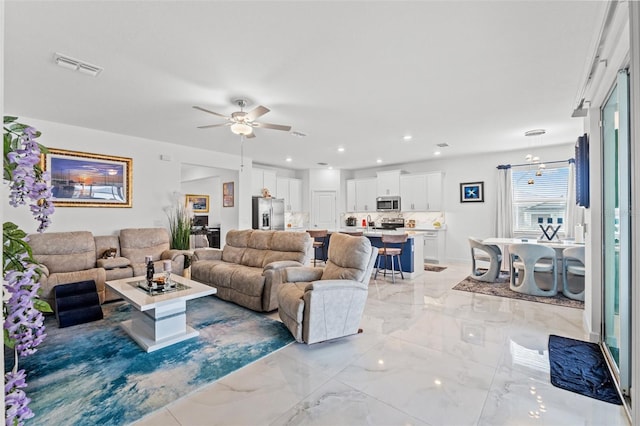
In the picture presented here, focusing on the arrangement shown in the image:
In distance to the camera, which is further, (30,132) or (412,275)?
(412,275)

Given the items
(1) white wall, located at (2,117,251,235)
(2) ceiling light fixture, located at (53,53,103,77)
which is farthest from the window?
(2) ceiling light fixture, located at (53,53,103,77)

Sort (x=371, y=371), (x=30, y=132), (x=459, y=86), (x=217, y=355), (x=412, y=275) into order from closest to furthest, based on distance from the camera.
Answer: (x=30, y=132)
(x=371, y=371)
(x=217, y=355)
(x=459, y=86)
(x=412, y=275)

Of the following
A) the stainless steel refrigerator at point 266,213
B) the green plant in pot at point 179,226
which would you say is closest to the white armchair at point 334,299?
the green plant in pot at point 179,226

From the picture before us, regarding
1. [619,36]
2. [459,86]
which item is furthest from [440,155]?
[619,36]

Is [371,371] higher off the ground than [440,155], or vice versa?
[440,155]

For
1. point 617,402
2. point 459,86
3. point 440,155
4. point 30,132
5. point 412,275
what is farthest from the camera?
point 440,155

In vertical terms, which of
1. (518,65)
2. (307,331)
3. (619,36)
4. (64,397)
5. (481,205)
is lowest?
(64,397)

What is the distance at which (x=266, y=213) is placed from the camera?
25.3 feet

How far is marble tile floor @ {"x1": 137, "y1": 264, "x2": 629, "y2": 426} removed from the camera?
196cm

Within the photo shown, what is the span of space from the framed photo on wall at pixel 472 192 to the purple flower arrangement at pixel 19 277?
8.02 meters

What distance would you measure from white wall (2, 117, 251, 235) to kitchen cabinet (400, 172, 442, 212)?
475 cm

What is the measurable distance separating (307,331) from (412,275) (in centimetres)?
350

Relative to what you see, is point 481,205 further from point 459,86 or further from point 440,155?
point 459,86

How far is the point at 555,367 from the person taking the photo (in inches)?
100
